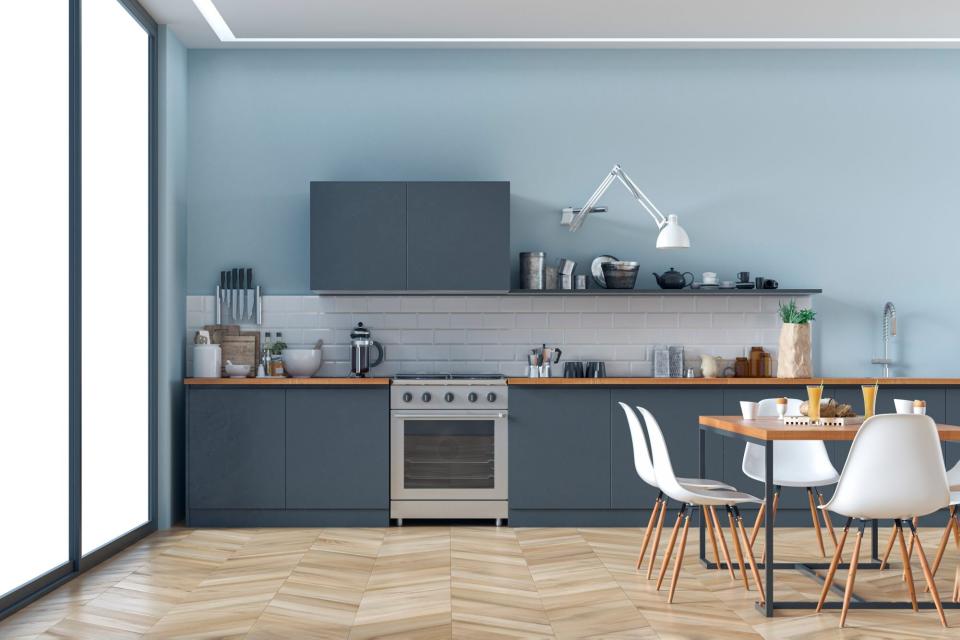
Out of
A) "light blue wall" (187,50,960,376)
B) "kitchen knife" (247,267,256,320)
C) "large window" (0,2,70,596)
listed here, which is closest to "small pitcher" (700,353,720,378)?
"light blue wall" (187,50,960,376)

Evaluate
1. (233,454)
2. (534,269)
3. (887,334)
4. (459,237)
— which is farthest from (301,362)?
(887,334)

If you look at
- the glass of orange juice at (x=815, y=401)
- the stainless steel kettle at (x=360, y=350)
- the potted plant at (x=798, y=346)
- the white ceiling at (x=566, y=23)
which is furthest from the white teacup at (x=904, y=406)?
the stainless steel kettle at (x=360, y=350)

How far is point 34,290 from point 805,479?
373cm

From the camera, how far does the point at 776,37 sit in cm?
578

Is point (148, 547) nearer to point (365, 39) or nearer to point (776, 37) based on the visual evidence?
point (365, 39)

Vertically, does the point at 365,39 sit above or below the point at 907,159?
above

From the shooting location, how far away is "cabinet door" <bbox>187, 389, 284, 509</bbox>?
17.4 ft

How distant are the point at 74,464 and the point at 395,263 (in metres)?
2.23

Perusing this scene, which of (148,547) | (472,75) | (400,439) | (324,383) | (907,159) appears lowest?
(148,547)

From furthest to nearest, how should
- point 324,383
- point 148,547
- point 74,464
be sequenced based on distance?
point 324,383, point 148,547, point 74,464

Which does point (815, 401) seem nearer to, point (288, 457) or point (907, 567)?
point (907, 567)

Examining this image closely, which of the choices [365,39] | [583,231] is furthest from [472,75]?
[583,231]

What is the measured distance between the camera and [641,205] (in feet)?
19.2

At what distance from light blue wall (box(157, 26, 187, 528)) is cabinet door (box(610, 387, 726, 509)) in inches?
106
